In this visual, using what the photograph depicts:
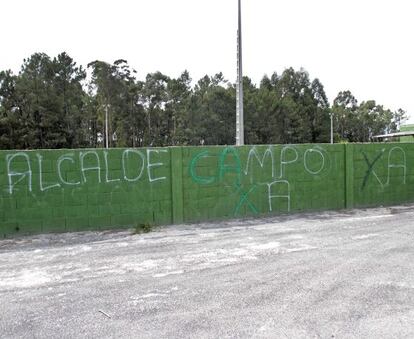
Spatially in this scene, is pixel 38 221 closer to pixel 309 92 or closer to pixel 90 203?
pixel 90 203

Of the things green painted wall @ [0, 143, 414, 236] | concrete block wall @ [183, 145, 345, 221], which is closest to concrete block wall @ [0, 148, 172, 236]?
green painted wall @ [0, 143, 414, 236]

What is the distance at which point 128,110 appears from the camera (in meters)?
60.2

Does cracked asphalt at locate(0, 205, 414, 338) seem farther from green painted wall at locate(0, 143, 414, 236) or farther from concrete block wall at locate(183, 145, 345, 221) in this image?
concrete block wall at locate(183, 145, 345, 221)

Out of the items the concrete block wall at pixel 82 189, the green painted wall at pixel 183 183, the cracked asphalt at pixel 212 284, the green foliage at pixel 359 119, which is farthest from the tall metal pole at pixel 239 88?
the green foliage at pixel 359 119

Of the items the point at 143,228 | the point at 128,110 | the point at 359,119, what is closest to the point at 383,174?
→ the point at 143,228

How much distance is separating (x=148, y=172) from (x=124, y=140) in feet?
177

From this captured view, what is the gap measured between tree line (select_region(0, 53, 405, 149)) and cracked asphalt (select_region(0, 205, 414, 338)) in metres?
39.2

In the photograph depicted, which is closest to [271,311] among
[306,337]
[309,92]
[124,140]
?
[306,337]

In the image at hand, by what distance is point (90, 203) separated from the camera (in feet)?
26.7

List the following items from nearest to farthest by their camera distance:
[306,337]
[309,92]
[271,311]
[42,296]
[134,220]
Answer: [306,337]
[271,311]
[42,296]
[134,220]
[309,92]

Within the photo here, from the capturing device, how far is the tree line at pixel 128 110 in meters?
44.9

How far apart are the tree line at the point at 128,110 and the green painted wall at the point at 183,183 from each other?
37267mm

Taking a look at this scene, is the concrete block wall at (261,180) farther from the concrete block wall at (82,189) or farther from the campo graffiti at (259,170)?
the concrete block wall at (82,189)

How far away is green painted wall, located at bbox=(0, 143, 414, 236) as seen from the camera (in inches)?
305
